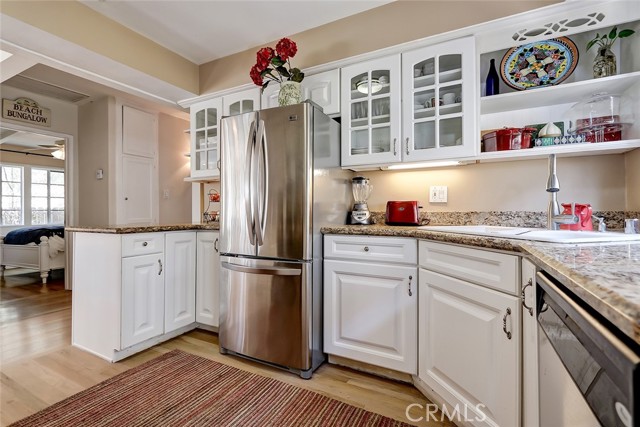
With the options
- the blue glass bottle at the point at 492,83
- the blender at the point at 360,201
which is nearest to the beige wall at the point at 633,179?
the blue glass bottle at the point at 492,83

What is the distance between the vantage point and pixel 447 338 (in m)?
1.39

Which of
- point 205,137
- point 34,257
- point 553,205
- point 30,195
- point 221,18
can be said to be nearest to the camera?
point 553,205

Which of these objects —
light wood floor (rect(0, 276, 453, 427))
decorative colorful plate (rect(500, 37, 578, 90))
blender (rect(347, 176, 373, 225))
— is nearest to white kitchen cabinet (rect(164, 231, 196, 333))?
light wood floor (rect(0, 276, 453, 427))

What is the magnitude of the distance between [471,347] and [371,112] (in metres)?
1.53

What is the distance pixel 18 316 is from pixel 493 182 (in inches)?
171

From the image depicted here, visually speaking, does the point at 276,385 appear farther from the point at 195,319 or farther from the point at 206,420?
the point at 195,319

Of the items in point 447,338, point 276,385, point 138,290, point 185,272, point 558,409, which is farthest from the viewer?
point 185,272

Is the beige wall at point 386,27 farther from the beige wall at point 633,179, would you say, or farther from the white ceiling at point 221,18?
the beige wall at point 633,179

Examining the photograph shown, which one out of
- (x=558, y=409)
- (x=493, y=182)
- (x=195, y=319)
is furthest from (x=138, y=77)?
(x=558, y=409)

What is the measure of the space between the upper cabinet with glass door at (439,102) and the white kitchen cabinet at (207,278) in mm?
1668

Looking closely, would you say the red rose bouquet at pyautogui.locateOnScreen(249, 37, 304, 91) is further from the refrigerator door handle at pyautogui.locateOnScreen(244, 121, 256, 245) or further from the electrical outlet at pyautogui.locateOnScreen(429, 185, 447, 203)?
the electrical outlet at pyautogui.locateOnScreen(429, 185, 447, 203)

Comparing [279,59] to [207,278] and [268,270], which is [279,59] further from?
[207,278]

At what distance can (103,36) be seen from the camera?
6.87 ft

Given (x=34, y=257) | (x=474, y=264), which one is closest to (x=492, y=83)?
(x=474, y=264)
